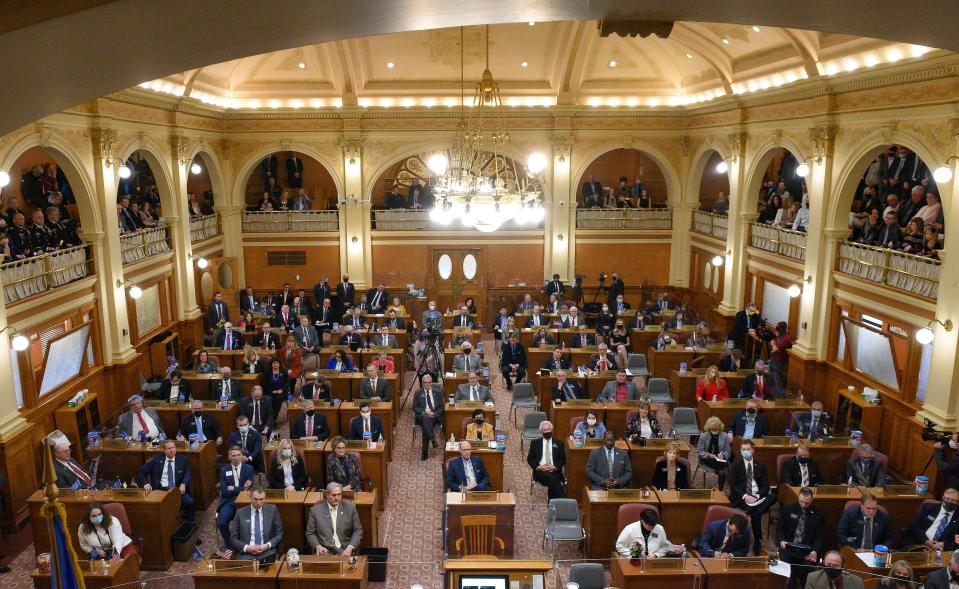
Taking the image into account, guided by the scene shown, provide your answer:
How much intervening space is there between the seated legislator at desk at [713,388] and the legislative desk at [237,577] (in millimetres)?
9255

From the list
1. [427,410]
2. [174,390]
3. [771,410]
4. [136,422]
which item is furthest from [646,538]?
[174,390]

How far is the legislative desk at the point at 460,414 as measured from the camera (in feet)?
43.2

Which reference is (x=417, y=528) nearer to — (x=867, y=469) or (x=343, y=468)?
(x=343, y=468)

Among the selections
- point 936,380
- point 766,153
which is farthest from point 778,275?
point 936,380

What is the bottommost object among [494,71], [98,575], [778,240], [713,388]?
[98,575]

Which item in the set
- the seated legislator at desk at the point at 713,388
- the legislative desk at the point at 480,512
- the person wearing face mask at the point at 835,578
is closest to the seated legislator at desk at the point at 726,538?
the person wearing face mask at the point at 835,578

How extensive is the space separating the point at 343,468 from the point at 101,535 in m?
3.30

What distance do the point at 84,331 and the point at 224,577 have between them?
8777mm

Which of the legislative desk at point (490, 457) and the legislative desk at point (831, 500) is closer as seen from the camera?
the legislative desk at point (831, 500)

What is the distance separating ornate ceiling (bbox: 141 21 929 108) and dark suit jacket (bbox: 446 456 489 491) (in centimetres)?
1280

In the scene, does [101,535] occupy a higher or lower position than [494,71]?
lower

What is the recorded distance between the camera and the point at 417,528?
11.3 m

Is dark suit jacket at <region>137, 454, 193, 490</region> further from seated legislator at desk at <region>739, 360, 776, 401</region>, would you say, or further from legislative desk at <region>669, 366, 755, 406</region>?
seated legislator at desk at <region>739, 360, 776, 401</region>

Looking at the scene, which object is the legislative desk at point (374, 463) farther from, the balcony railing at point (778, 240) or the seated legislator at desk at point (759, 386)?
the balcony railing at point (778, 240)
